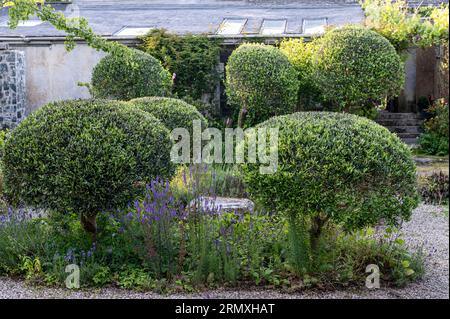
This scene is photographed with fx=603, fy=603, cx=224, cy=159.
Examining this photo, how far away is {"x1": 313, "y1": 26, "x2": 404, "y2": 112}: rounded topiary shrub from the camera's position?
1150 centimetres

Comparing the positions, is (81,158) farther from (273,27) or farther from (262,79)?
(273,27)

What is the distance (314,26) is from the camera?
51.4 feet

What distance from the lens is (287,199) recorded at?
527 cm

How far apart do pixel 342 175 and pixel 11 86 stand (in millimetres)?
11589

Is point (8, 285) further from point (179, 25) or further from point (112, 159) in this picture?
point (179, 25)

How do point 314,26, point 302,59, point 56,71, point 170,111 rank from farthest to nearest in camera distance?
1. point 314,26
2. point 56,71
3. point 302,59
4. point 170,111

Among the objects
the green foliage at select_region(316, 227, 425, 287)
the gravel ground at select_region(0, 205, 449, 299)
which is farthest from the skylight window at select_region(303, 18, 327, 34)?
the gravel ground at select_region(0, 205, 449, 299)

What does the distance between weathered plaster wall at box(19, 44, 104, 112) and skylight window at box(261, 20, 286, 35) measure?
13.7ft

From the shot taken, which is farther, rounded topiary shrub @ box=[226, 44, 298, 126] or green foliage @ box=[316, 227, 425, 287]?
rounded topiary shrub @ box=[226, 44, 298, 126]

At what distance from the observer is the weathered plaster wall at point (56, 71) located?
1495 cm

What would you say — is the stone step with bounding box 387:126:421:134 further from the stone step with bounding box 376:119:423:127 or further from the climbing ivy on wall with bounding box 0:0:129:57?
the climbing ivy on wall with bounding box 0:0:129:57

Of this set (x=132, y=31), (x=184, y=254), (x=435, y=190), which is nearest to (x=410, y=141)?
(x=435, y=190)
